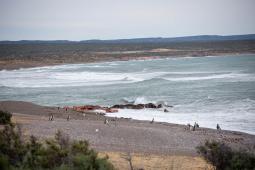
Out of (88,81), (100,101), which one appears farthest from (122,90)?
(88,81)

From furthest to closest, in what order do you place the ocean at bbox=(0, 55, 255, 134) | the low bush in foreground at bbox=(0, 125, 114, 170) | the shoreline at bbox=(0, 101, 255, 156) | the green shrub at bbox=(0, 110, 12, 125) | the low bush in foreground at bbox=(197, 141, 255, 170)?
the ocean at bbox=(0, 55, 255, 134) → the green shrub at bbox=(0, 110, 12, 125) → the shoreline at bbox=(0, 101, 255, 156) → the low bush in foreground at bbox=(197, 141, 255, 170) → the low bush in foreground at bbox=(0, 125, 114, 170)

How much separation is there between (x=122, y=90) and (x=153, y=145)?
25619mm

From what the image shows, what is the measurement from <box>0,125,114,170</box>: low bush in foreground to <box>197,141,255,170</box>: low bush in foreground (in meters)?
3.03

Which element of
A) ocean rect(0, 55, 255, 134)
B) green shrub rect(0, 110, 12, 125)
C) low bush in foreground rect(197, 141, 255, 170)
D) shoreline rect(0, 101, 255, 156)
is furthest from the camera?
ocean rect(0, 55, 255, 134)

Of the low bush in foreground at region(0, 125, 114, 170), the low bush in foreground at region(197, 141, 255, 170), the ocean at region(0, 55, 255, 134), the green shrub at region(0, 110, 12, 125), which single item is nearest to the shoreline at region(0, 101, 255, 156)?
the green shrub at region(0, 110, 12, 125)

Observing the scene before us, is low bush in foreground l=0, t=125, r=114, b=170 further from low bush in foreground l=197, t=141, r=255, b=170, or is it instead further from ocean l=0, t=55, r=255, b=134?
ocean l=0, t=55, r=255, b=134

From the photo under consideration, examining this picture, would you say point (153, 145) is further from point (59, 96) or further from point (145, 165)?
point (59, 96)

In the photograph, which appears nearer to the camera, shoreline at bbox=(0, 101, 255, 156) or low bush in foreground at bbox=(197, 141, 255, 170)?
low bush in foreground at bbox=(197, 141, 255, 170)

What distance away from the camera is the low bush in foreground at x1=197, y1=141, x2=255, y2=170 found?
1040cm

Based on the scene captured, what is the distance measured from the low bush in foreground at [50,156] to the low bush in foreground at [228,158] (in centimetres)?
303

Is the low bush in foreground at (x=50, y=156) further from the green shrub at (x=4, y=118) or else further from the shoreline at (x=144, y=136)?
the green shrub at (x=4, y=118)

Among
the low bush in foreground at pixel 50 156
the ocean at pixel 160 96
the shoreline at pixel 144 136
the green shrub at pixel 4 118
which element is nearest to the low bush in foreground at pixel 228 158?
the low bush in foreground at pixel 50 156

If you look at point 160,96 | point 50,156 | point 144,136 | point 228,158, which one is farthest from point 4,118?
point 160,96

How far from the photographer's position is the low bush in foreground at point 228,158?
10.4 meters
